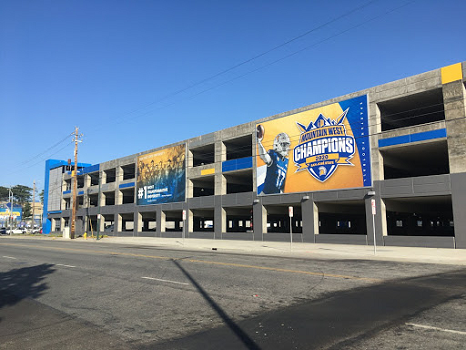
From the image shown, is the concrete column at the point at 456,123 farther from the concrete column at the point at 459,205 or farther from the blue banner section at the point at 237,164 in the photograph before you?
the blue banner section at the point at 237,164

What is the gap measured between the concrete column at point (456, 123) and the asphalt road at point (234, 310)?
1369 cm

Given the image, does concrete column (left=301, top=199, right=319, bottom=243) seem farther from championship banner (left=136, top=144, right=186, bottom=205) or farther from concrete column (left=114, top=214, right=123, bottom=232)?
concrete column (left=114, top=214, right=123, bottom=232)

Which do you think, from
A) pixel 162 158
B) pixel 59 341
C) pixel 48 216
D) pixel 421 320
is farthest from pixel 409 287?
pixel 48 216

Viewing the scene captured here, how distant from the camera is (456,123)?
76.7 feet

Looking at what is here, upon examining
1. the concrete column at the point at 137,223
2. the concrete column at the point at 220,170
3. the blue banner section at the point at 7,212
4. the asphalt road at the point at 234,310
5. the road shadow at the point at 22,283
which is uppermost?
the concrete column at the point at 220,170

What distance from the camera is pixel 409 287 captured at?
9.38 meters

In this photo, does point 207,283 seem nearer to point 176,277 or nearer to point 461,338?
point 176,277

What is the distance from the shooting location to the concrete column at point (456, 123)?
2306 cm

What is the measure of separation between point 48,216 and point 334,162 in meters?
63.8

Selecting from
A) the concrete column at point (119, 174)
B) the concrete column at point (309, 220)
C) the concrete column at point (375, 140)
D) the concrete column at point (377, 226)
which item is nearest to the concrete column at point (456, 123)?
the concrete column at point (375, 140)

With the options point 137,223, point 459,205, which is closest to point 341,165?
point 459,205

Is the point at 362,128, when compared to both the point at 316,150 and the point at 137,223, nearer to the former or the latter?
the point at 316,150

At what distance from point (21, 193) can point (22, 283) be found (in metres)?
135

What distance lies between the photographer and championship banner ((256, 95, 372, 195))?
27.6 m
